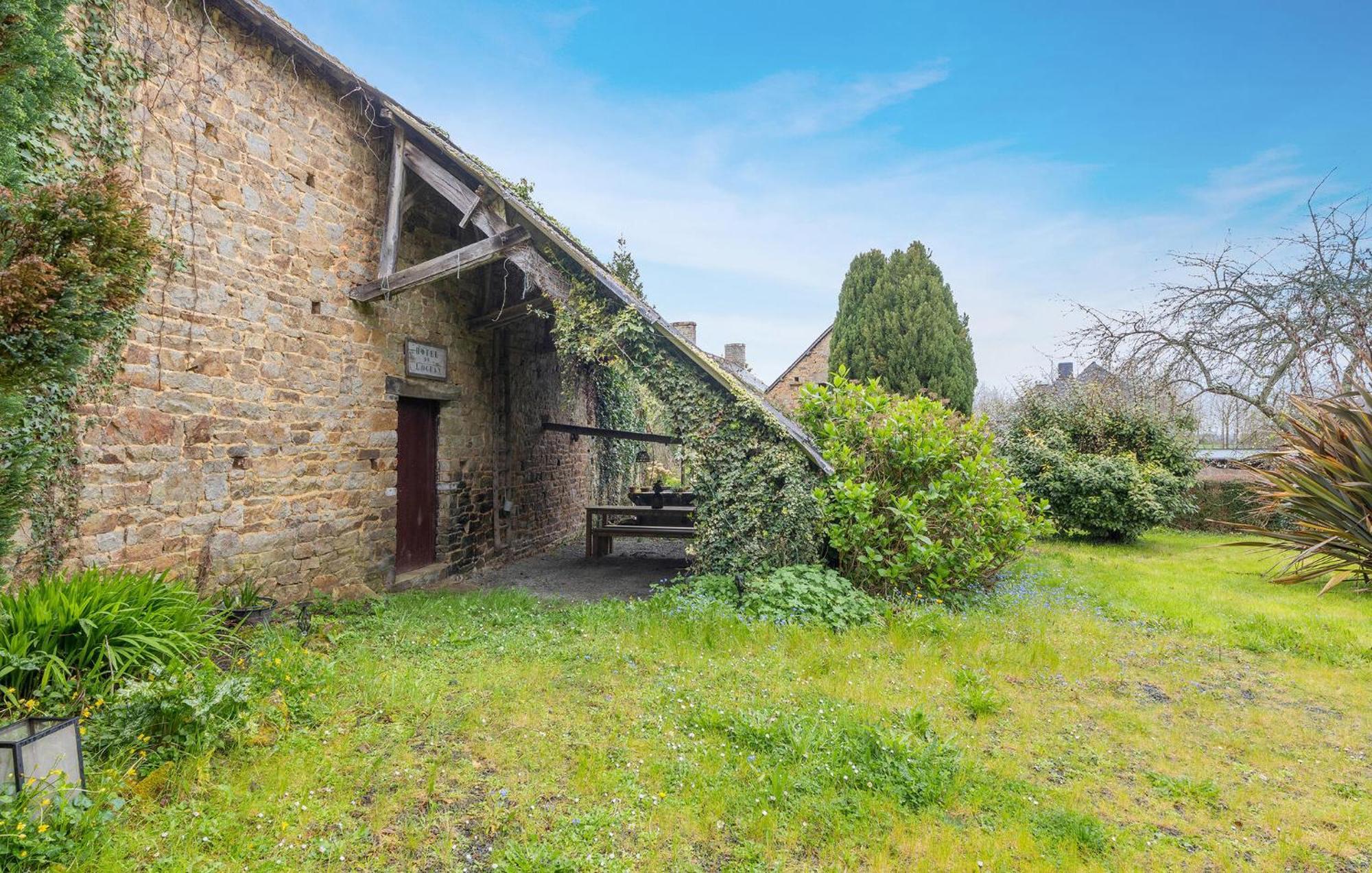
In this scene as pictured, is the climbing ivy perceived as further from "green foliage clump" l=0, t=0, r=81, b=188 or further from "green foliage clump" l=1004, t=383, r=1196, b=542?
"green foliage clump" l=1004, t=383, r=1196, b=542

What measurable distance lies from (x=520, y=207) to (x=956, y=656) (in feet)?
17.2

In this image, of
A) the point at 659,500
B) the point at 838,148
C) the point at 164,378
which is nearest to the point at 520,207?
the point at 164,378

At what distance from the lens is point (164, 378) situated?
4305 mm

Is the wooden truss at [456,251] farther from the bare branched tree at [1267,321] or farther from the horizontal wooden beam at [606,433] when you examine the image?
the bare branched tree at [1267,321]

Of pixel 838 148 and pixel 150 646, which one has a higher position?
pixel 838 148

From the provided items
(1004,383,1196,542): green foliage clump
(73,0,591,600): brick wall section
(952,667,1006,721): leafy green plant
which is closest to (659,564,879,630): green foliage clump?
(952,667,1006,721): leafy green plant

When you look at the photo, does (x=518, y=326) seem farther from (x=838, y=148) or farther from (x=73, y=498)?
(x=838, y=148)

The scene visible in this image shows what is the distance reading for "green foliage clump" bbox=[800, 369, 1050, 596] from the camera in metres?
5.77

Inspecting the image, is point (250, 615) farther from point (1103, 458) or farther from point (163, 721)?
Answer: point (1103, 458)

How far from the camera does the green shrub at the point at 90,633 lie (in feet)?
9.28

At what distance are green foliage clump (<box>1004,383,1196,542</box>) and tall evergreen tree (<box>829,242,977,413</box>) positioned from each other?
181 centimetres

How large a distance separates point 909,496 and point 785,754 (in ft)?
13.0

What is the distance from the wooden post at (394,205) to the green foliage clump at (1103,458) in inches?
384

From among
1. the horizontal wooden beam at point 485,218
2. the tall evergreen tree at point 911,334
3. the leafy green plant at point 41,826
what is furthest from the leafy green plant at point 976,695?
the tall evergreen tree at point 911,334
